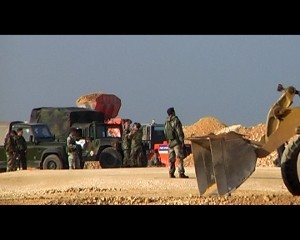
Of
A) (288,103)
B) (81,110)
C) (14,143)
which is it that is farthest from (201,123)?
(288,103)

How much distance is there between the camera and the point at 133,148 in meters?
21.2

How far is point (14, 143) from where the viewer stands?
64.7 ft

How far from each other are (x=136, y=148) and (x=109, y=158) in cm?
79

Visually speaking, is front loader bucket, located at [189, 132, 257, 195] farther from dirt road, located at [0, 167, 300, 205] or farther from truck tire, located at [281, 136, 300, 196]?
truck tire, located at [281, 136, 300, 196]

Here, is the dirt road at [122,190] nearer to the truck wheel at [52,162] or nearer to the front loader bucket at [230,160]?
the front loader bucket at [230,160]

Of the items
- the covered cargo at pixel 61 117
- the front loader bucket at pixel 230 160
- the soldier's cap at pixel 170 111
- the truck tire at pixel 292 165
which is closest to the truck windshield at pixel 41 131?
the covered cargo at pixel 61 117

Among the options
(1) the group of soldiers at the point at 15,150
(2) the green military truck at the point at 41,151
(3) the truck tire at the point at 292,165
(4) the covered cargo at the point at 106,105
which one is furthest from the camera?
(4) the covered cargo at the point at 106,105

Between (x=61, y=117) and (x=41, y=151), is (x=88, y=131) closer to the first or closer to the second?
(x=41, y=151)

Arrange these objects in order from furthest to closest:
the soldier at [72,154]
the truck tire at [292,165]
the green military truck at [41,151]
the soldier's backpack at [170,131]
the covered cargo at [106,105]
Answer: the covered cargo at [106,105] → the green military truck at [41,151] → the soldier at [72,154] → the soldier's backpack at [170,131] → the truck tire at [292,165]

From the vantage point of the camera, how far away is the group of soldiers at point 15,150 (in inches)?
779

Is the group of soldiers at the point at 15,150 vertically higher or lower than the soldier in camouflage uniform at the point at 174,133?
lower

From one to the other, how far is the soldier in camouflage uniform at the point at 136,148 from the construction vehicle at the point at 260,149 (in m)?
9.22
